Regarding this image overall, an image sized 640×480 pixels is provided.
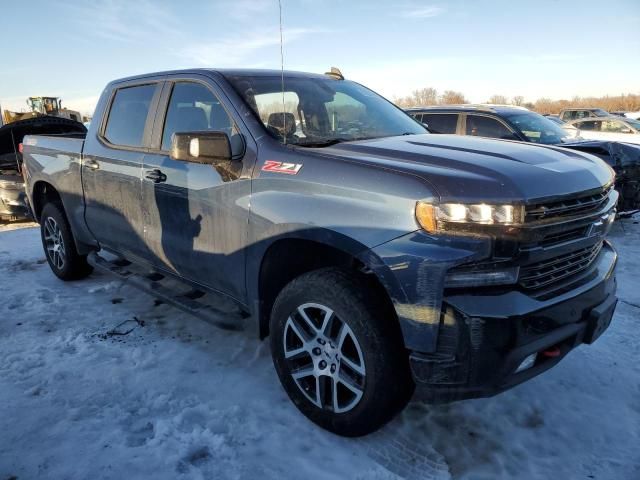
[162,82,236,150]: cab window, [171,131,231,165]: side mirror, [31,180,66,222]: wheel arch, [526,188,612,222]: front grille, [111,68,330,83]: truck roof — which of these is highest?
[111,68,330,83]: truck roof

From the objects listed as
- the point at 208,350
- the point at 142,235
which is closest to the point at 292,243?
the point at 208,350

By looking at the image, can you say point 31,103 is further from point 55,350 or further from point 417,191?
point 417,191

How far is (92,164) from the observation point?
4.07m

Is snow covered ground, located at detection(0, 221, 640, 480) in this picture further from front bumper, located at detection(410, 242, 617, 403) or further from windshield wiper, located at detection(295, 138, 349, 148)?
windshield wiper, located at detection(295, 138, 349, 148)

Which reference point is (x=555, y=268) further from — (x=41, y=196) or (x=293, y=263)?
(x=41, y=196)

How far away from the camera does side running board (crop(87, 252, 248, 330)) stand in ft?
10.0

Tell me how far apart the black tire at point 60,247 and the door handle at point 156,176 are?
1894mm

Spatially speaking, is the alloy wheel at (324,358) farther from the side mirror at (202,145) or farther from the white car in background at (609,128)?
the white car in background at (609,128)

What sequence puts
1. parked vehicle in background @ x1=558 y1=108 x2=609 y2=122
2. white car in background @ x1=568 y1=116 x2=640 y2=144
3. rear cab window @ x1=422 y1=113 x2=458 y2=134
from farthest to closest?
1. parked vehicle in background @ x1=558 y1=108 x2=609 y2=122
2. white car in background @ x1=568 y1=116 x2=640 y2=144
3. rear cab window @ x1=422 y1=113 x2=458 y2=134

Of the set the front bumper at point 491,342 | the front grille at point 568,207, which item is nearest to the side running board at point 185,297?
the front bumper at point 491,342

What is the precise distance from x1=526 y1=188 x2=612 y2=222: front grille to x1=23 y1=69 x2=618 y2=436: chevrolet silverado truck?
13mm

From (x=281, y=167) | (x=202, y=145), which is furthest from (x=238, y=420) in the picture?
(x=202, y=145)

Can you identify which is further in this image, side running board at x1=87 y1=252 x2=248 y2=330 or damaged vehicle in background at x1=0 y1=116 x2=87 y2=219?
damaged vehicle in background at x1=0 y1=116 x2=87 y2=219

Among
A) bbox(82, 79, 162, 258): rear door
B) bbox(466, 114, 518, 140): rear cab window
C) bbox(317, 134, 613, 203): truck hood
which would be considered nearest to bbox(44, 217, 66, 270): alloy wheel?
bbox(82, 79, 162, 258): rear door
